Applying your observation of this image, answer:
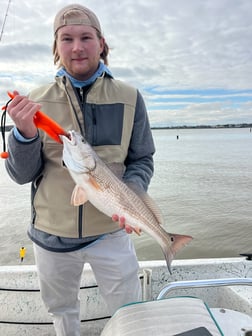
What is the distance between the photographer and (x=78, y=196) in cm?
237

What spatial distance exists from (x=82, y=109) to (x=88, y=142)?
0.28 m

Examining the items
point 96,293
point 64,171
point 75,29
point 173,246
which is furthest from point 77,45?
point 96,293

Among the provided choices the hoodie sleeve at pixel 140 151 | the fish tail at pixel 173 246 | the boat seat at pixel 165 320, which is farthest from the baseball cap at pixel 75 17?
the boat seat at pixel 165 320

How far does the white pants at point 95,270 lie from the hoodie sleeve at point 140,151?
497 millimetres

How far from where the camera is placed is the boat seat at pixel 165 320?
1723mm

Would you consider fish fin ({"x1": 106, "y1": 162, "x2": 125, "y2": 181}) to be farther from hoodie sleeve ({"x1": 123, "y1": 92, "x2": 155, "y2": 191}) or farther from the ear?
the ear

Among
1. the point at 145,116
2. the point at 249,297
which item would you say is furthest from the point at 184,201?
the point at 145,116

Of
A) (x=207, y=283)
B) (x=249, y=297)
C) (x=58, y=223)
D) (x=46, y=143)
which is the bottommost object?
(x=249, y=297)

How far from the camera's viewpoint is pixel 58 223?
8.38ft

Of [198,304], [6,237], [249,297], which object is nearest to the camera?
[198,304]

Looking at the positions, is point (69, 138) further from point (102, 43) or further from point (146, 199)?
point (102, 43)

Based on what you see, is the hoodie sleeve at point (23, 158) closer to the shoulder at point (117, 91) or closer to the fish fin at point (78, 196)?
the fish fin at point (78, 196)

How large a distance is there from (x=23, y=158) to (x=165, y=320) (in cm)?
144

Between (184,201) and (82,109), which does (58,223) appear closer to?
(82,109)
